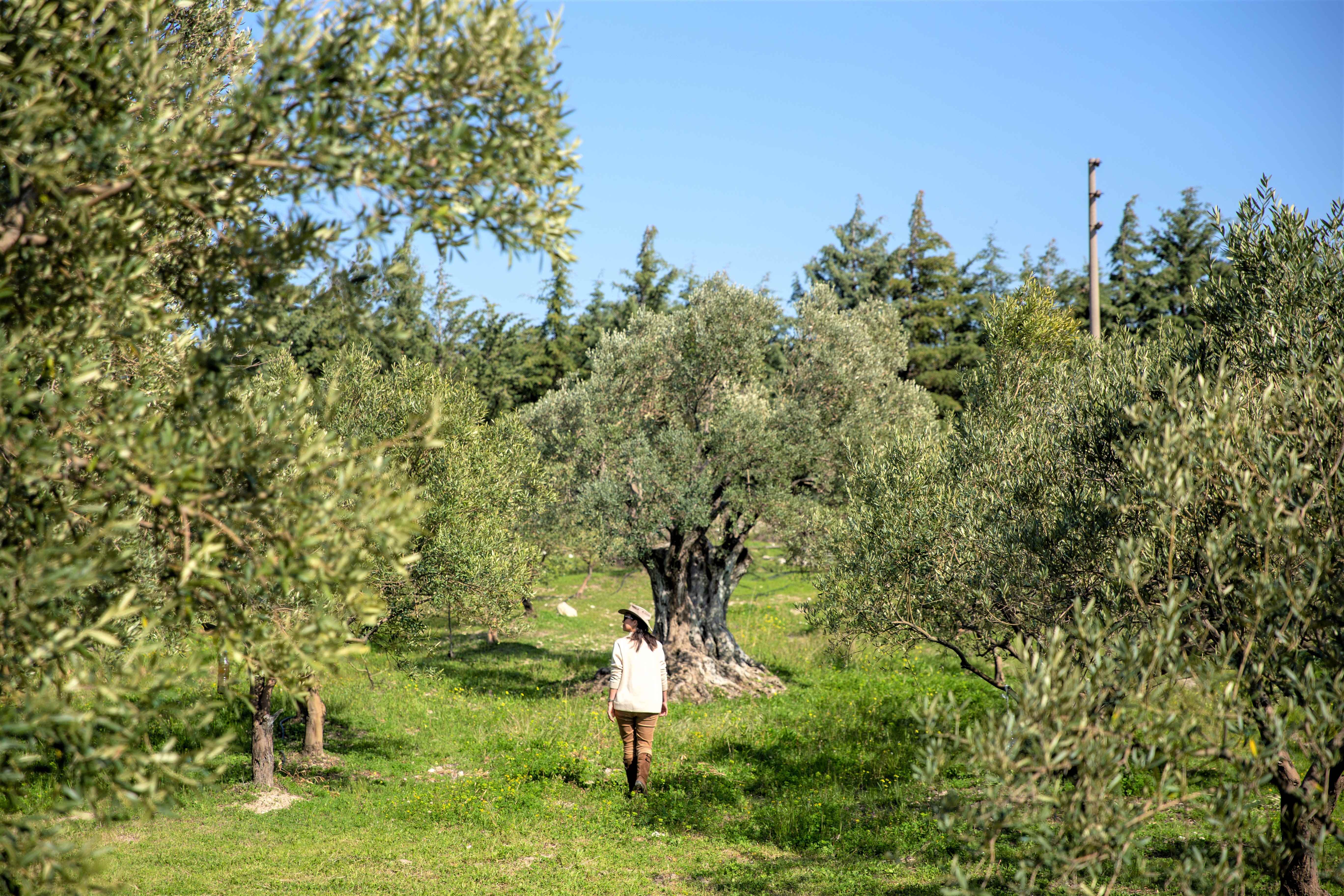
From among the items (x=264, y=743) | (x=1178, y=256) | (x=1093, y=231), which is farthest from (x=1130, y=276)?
(x=264, y=743)

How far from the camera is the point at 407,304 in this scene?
203 feet

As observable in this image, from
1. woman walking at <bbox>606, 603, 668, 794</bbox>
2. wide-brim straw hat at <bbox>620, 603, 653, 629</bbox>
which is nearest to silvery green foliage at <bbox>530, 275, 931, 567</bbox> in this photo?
wide-brim straw hat at <bbox>620, 603, 653, 629</bbox>

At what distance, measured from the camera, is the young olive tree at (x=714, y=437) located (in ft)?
79.6

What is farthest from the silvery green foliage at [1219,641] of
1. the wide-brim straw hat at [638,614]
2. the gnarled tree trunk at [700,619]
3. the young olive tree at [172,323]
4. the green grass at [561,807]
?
the gnarled tree trunk at [700,619]

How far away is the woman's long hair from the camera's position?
13836 mm

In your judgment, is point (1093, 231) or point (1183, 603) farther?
point (1093, 231)

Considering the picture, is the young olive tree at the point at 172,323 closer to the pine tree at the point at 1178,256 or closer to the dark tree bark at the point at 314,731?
the dark tree bark at the point at 314,731

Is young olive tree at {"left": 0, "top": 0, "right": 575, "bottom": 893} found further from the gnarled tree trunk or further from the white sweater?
the gnarled tree trunk

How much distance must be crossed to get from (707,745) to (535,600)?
2563 cm

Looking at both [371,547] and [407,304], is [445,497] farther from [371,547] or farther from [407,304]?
[407,304]

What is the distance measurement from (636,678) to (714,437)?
12.0 meters

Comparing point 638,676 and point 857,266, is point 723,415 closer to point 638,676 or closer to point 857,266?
point 638,676

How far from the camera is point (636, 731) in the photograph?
47.5 feet

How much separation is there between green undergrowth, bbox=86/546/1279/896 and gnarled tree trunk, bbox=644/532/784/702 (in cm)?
132
